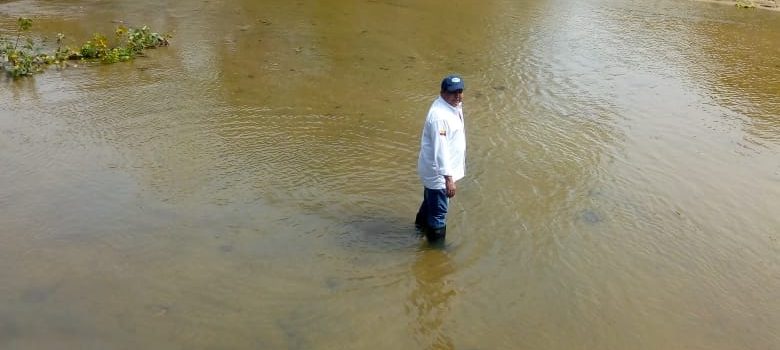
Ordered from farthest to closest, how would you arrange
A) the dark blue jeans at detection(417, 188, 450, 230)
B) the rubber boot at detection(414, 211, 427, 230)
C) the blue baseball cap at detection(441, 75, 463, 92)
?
1. the rubber boot at detection(414, 211, 427, 230)
2. the dark blue jeans at detection(417, 188, 450, 230)
3. the blue baseball cap at detection(441, 75, 463, 92)

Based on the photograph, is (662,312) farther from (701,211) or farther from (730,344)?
(701,211)

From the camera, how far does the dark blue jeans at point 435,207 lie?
505 centimetres

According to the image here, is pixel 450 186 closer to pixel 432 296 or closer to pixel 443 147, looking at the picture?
pixel 443 147

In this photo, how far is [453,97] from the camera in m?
4.77

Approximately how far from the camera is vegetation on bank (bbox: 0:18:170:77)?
9.78m

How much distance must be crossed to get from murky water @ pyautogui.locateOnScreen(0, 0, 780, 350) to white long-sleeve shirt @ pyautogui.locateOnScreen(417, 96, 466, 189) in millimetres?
782

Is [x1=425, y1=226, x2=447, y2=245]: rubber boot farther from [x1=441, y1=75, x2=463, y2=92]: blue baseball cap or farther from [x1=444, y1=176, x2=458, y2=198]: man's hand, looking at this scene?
[x1=441, y1=75, x2=463, y2=92]: blue baseball cap

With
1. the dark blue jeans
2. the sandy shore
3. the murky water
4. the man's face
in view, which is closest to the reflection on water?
the murky water

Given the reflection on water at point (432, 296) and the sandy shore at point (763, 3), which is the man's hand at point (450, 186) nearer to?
the reflection on water at point (432, 296)

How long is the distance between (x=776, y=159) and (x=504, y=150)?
325cm

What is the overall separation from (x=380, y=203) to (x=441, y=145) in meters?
1.57

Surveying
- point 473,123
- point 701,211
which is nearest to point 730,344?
point 701,211

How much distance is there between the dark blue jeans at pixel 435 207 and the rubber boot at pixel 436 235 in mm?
35

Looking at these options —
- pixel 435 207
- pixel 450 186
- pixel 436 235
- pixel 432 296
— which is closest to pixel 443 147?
pixel 450 186
